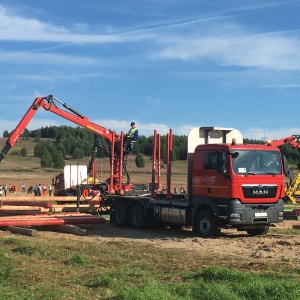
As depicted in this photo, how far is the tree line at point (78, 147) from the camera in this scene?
2108cm

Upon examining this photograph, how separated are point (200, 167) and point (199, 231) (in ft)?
6.47

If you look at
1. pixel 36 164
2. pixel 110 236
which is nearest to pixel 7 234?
pixel 110 236

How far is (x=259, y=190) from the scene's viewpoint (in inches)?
669

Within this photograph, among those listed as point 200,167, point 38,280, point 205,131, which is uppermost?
point 205,131

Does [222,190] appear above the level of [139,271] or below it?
above

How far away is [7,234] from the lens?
18.4m

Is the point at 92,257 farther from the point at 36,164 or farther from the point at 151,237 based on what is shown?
the point at 36,164

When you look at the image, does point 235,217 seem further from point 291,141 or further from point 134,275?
point 291,141

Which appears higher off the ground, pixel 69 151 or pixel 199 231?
pixel 69 151

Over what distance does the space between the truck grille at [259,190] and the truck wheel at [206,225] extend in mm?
1341

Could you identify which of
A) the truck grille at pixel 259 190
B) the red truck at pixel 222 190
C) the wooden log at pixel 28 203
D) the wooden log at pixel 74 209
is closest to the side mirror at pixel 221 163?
the red truck at pixel 222 190

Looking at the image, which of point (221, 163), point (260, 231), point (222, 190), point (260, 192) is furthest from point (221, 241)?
point (260, 231)

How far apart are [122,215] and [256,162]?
6.19m

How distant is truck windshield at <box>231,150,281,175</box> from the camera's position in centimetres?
1673
